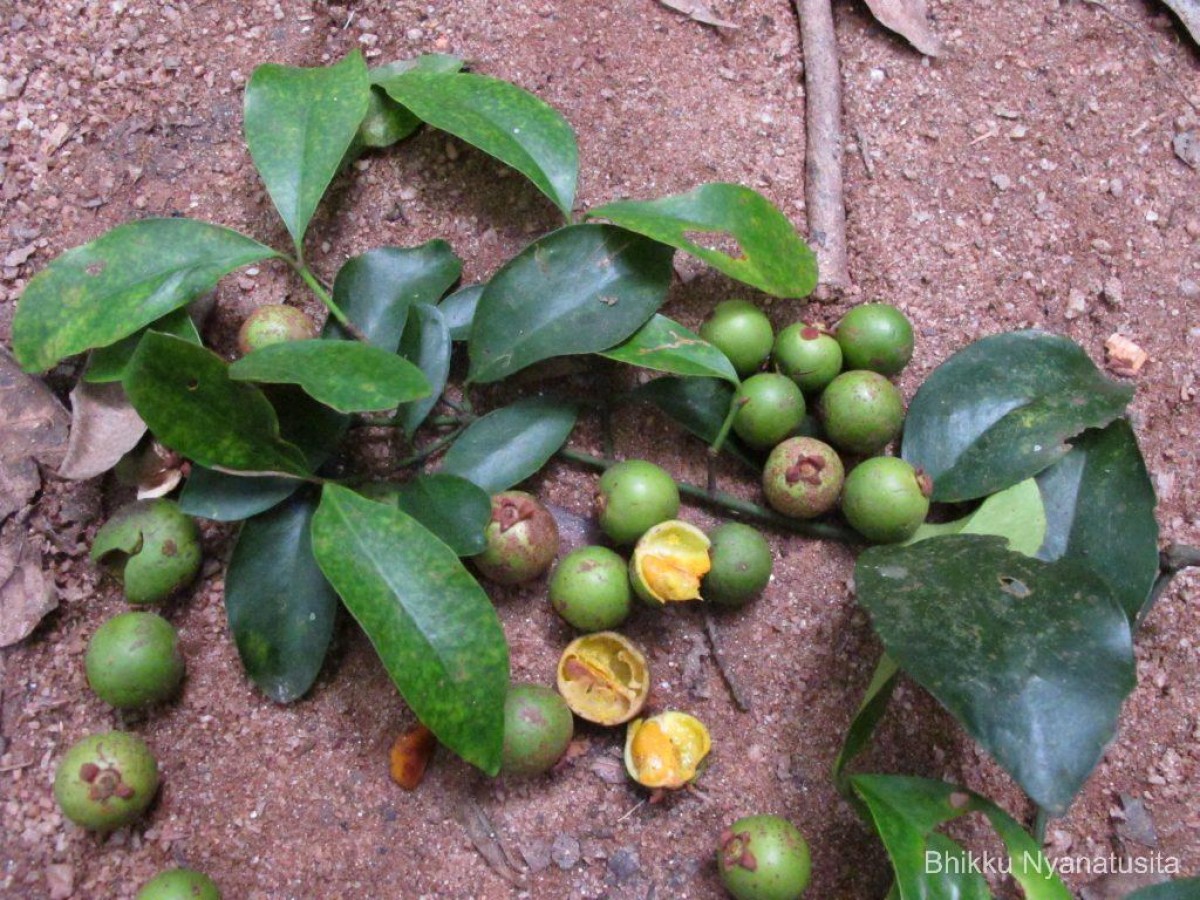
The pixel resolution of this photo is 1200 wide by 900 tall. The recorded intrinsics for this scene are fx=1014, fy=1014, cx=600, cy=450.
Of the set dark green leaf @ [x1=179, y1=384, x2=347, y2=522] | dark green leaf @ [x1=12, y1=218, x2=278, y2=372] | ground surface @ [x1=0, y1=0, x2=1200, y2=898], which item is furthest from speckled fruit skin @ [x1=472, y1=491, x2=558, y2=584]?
dark green leaf @ [x1=12, y1=218, x2=278, y2=372]

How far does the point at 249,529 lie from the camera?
1957 mm

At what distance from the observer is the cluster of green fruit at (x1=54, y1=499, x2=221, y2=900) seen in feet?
5.92

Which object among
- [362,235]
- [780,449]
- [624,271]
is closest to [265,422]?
[362,235]

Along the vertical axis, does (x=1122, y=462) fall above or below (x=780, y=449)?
above

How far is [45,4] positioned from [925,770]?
2575 mm

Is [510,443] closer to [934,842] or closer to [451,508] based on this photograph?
[451,508]

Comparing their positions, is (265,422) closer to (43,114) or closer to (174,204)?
(174,204)

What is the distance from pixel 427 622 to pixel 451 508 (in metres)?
0.24

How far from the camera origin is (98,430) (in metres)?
2.03

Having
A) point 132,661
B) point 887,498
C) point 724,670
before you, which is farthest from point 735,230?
point 132,661

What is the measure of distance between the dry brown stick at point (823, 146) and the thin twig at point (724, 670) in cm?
76

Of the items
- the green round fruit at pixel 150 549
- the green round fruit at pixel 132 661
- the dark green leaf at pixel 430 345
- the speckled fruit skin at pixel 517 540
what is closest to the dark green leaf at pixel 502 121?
the dark green leaf at pixel 430 345

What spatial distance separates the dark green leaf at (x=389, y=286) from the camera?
2.05 metres

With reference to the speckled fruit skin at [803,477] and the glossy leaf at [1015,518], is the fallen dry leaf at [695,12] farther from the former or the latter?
the glossy leaf at [1015,518]
